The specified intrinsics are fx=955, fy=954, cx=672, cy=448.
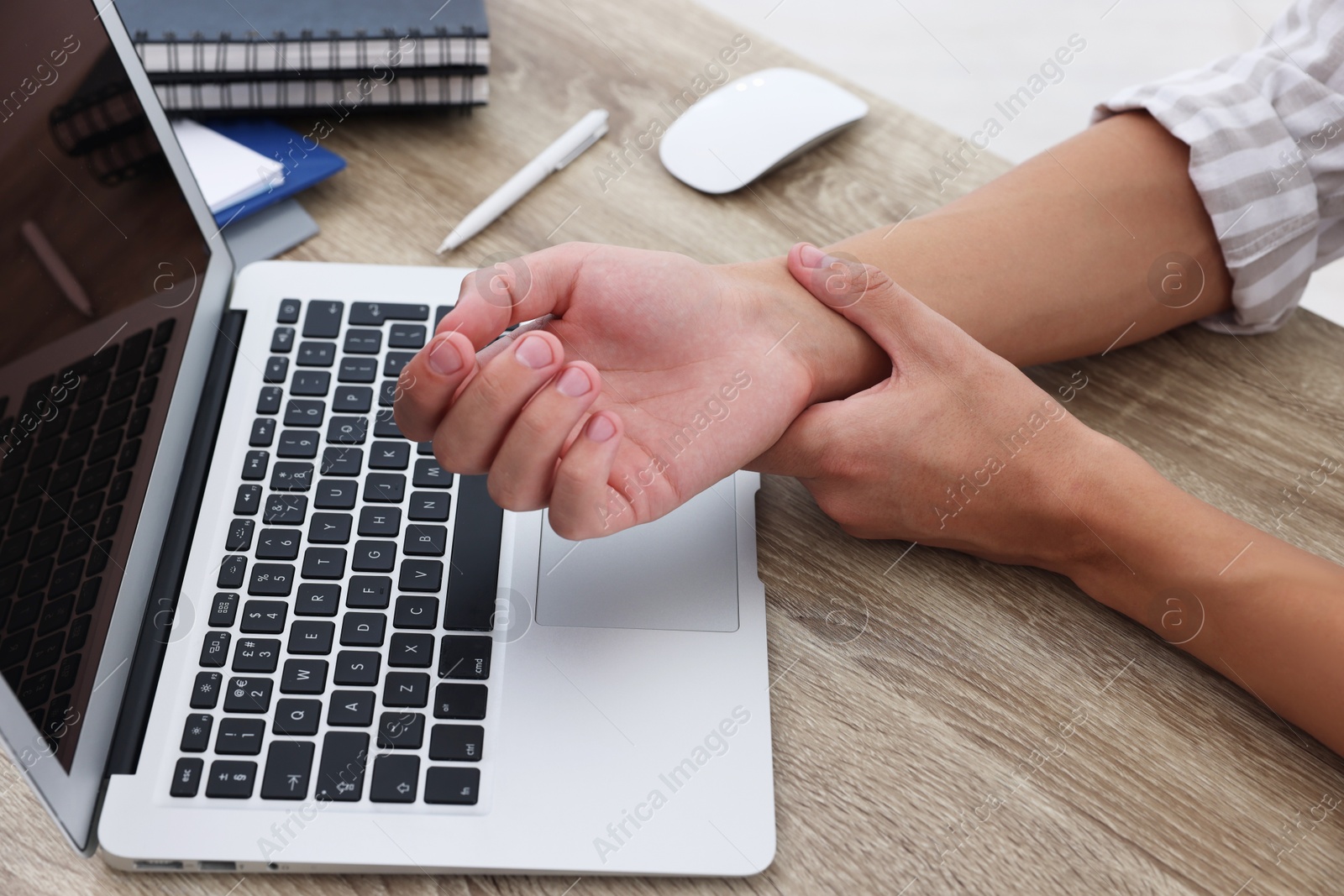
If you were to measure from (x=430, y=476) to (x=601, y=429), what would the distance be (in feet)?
0.51

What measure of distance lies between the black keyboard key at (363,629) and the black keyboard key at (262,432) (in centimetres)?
14

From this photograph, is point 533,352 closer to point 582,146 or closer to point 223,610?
point 223,610

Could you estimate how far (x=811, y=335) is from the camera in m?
0.65

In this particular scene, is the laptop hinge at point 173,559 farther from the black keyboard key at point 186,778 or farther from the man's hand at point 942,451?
the man's hand at point 942,451

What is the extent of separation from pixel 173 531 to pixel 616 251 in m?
0.31

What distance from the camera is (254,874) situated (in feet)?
1.57

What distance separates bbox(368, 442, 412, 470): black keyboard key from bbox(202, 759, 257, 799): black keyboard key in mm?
192

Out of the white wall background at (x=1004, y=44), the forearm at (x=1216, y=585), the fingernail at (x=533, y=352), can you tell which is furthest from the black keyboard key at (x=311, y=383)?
the white wall background at (x=1004, y=44)

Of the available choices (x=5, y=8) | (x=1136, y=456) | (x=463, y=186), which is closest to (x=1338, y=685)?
(x=1136, y=456)

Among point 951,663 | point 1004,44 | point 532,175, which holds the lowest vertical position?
point 1004,44

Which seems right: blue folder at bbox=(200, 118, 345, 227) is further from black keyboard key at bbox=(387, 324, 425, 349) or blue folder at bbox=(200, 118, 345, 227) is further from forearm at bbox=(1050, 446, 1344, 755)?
forearm at bbox=(1050, 446, 1344, 755)

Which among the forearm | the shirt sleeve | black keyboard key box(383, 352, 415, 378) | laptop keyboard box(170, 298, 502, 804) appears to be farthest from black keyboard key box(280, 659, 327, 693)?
the shirt sleeve

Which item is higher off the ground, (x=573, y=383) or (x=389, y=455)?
(x=573, y=383)

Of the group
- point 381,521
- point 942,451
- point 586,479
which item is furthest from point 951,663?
point 381,521
